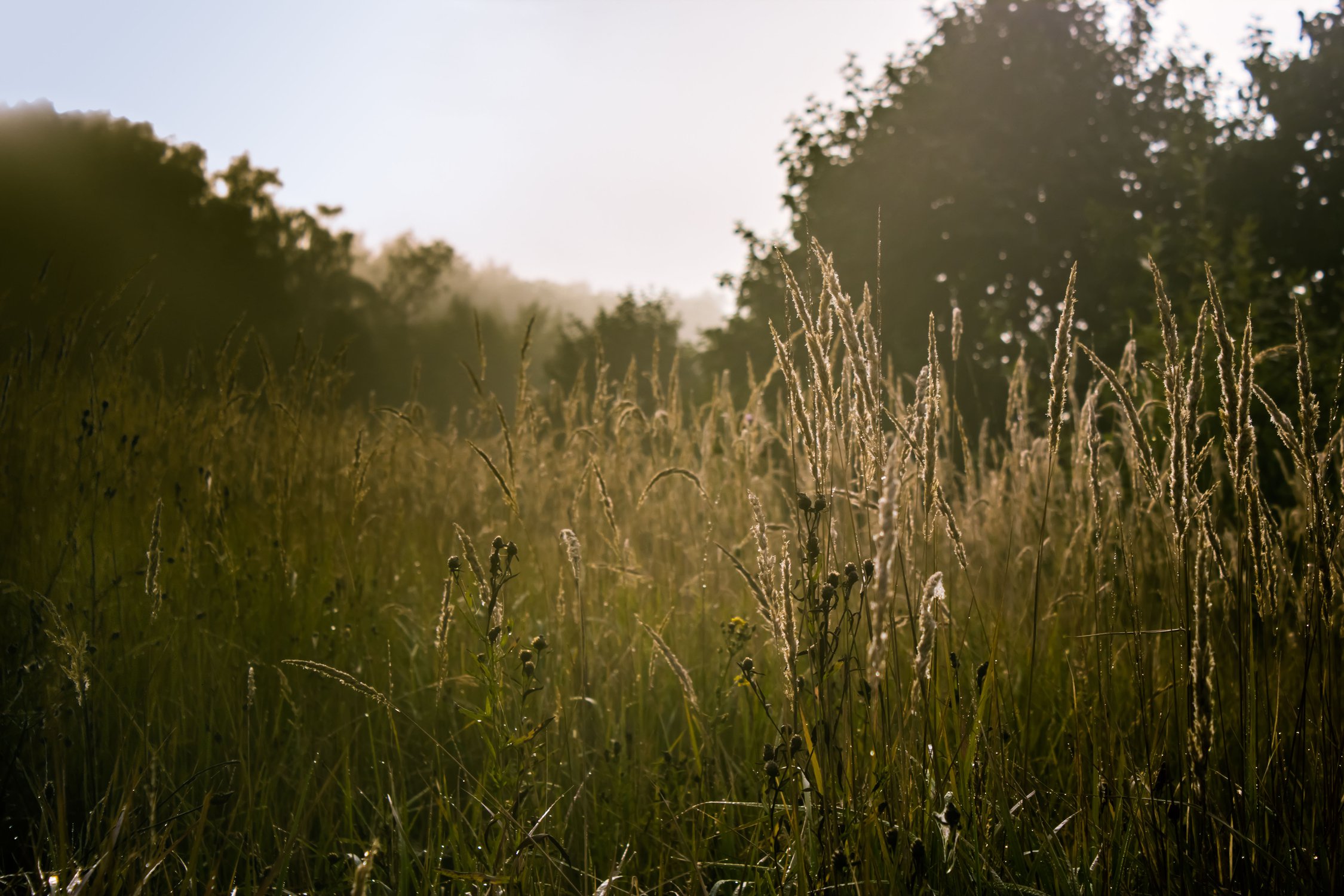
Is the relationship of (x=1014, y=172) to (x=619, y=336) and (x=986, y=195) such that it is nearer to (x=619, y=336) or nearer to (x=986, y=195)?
(x=986, y=195)

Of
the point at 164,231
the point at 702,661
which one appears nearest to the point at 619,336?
the point at 164,231

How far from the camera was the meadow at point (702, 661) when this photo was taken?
2.98ft

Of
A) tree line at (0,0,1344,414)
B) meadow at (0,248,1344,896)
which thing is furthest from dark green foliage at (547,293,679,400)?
meadow at (0,248,1344,896)

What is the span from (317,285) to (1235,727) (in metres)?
20.5

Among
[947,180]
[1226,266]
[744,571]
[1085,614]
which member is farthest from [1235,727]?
[947,180]

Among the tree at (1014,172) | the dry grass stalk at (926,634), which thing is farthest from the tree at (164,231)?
the tree at (1014,172)

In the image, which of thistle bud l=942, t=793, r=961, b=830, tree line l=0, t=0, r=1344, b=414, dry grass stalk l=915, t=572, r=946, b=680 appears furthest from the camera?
tree line l=0, t=0, r=1344, b=414

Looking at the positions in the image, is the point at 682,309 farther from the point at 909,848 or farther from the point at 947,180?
the point at 909,848

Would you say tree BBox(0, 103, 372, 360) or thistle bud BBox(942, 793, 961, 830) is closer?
thistle bud BBox(942, 793, 961, 830)

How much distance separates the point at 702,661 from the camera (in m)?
1.90

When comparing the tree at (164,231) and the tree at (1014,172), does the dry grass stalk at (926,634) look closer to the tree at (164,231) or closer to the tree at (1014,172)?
the tree at (164,231)

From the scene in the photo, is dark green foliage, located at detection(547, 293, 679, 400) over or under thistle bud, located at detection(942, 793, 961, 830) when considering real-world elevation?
over

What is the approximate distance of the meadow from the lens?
2.98 feet

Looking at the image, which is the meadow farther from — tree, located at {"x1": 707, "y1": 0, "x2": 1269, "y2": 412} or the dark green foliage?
the dark green foliage
